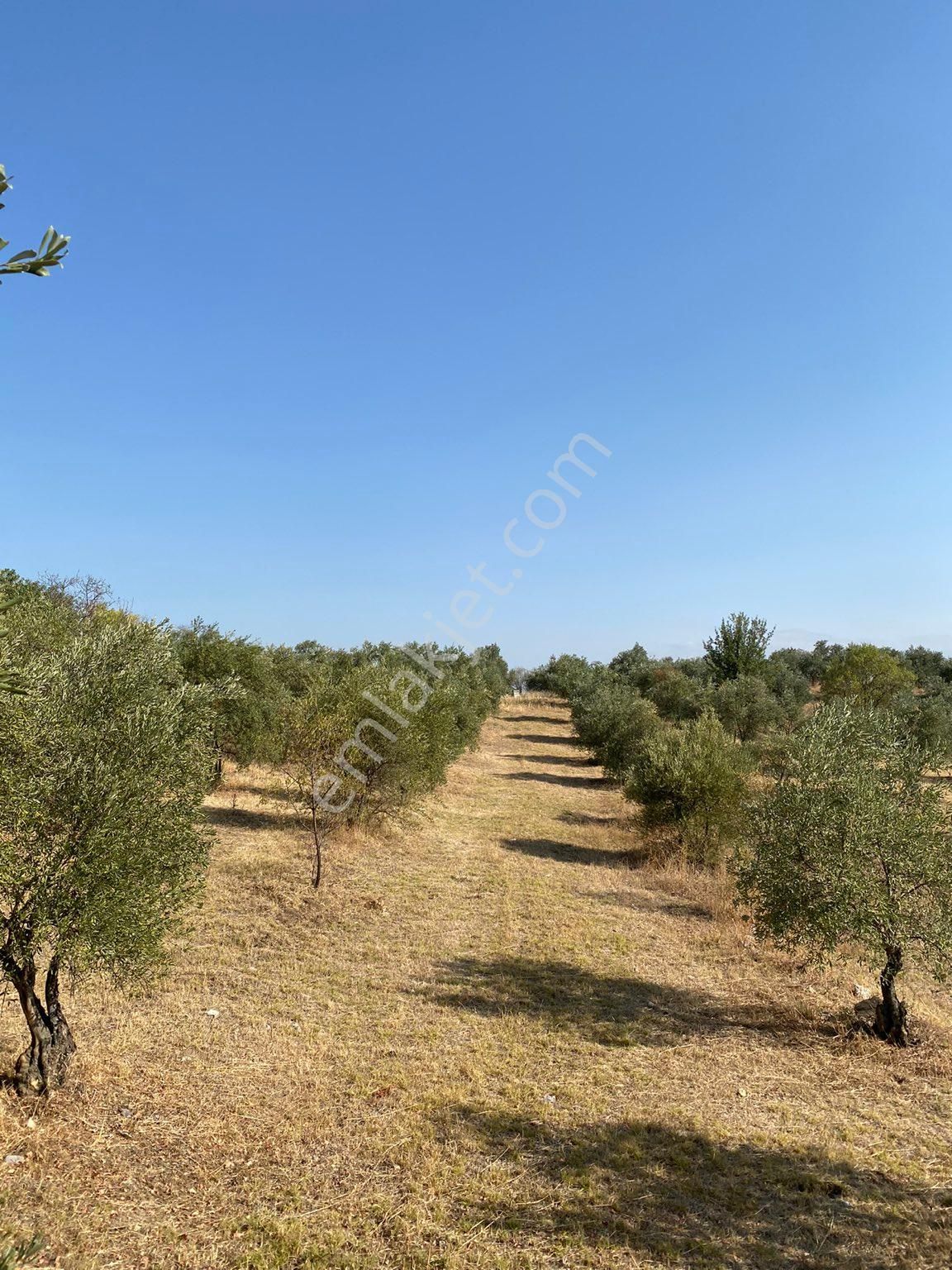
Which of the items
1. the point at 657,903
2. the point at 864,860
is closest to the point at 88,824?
the point at 864,860

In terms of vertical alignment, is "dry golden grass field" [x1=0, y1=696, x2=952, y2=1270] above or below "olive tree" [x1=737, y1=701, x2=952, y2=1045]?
below

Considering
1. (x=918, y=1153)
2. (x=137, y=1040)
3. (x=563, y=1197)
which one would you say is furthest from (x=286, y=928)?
(x=918, y=1153)

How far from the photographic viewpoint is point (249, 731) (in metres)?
26.8

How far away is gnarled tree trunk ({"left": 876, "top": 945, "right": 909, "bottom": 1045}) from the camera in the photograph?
11.4 m

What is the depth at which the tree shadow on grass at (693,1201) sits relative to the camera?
707cm

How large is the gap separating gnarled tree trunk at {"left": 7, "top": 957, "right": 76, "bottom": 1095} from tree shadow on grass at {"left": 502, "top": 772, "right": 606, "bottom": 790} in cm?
3450

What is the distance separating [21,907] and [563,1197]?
7.62 m

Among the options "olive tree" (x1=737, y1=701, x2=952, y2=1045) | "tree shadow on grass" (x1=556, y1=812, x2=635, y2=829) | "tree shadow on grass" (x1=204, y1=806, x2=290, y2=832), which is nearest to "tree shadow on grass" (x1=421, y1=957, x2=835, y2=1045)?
"olive tree" (x1=737, y1=701, x2=952, y2=1045)

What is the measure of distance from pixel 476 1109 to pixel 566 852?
55.7ft

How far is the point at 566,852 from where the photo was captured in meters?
26.1

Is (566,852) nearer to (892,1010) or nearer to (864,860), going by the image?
(892,1010)

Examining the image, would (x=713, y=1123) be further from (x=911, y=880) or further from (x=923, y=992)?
(x=923, y=992)

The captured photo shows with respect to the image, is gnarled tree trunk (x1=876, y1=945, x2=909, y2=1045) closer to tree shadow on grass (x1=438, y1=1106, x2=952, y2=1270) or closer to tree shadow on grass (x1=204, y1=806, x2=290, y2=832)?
tree shadow on grass (x1=438, y1=1106, x2=952, y2=1270)

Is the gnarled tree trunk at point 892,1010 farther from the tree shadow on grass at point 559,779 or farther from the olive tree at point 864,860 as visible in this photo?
the tree shadow on grass at point 559,779
